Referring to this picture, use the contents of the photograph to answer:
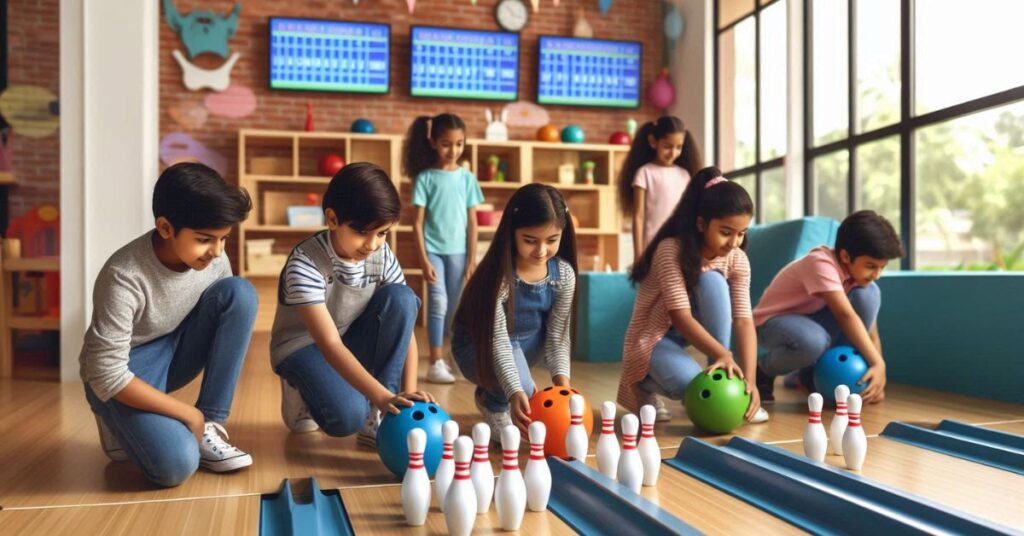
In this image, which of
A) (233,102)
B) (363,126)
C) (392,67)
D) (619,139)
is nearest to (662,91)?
(619,139)

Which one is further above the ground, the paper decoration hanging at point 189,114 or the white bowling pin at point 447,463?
the paper decoration hanging at point 189,114

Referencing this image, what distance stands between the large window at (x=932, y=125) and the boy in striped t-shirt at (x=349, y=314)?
301cm

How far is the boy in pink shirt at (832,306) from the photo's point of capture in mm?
2738

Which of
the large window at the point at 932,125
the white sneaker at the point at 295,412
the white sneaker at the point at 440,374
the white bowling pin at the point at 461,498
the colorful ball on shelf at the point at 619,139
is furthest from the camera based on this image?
the colorful ball on shelf at the point at 619,139

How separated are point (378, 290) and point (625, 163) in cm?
187

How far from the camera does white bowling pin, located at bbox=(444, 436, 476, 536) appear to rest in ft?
4.73

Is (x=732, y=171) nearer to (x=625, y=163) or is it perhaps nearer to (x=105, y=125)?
(x=625, y=163)

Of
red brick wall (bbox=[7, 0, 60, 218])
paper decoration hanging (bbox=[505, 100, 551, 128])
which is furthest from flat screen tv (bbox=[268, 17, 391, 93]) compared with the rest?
red brick wall (bbox=[7, 0, 60, 218])

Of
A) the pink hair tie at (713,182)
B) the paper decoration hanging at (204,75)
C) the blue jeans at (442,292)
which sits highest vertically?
the paper decoration hanging at (204,75)

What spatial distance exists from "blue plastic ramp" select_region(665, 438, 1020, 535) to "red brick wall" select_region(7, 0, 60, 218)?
527cm

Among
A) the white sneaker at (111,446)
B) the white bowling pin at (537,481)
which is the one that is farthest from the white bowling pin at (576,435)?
the white sneaker at (111,446)

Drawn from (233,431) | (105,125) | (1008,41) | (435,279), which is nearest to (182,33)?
(105,125)

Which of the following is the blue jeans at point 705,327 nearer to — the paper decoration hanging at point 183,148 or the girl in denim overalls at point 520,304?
the girl in denim overalls at point 520,304

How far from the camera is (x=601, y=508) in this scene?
5.19 ft
